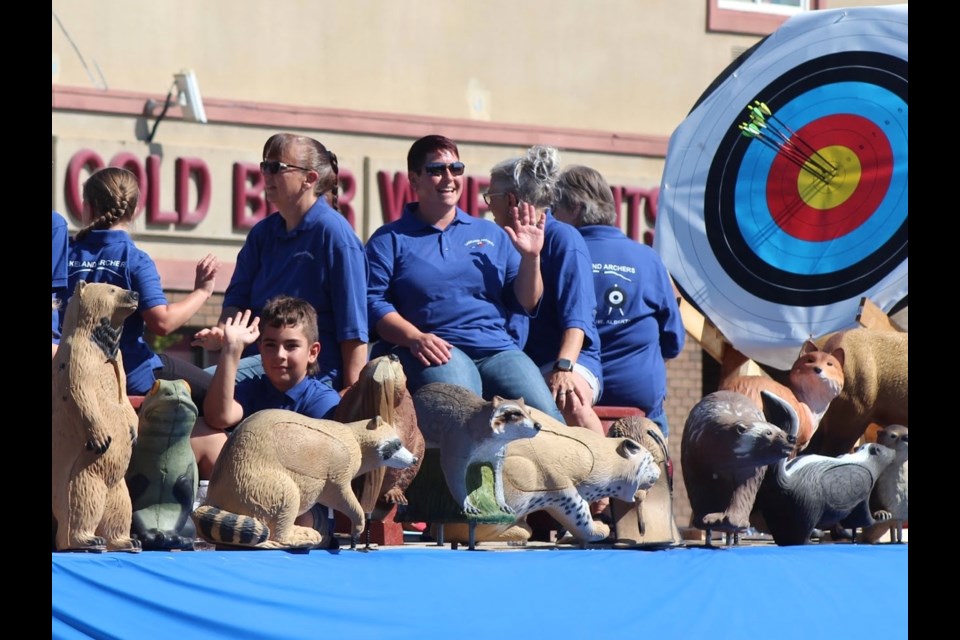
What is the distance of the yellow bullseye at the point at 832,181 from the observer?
21.5 ft

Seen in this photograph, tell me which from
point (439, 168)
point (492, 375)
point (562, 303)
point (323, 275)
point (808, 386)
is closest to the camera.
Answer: point (323, 275)

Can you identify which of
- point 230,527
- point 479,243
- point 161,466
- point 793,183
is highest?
point 793,183

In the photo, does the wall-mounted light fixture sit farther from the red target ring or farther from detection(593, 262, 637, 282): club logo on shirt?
detection(593, 262, 637, 282): club logo on shirt

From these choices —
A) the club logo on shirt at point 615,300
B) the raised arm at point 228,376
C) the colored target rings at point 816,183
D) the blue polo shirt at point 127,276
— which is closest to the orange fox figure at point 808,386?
the club logo on shirt at point 615,300

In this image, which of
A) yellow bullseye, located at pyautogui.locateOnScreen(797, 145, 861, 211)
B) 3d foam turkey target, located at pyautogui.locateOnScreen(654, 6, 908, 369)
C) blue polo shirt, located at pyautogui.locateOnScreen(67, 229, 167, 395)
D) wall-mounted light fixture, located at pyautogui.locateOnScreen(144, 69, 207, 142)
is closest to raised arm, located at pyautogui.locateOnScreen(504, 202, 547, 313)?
blue polo shirt, located at pyautogui.locateOnScreen(67, 229, 167, 395)

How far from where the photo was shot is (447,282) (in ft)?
15.7

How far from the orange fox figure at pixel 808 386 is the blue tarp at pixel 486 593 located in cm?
49

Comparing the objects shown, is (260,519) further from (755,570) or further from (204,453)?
(755,570)

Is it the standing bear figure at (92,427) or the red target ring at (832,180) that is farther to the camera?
the red target ring at (832,180)

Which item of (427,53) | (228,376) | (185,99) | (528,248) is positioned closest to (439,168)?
(528,248)

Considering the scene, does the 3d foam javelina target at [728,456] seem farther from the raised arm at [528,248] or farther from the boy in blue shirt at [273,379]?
the boy in blue shirt at [273,379]

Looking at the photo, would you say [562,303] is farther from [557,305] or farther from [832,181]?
[832,181]

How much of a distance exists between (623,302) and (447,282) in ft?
2.56

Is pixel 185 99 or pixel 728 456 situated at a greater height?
pixel 185 99
